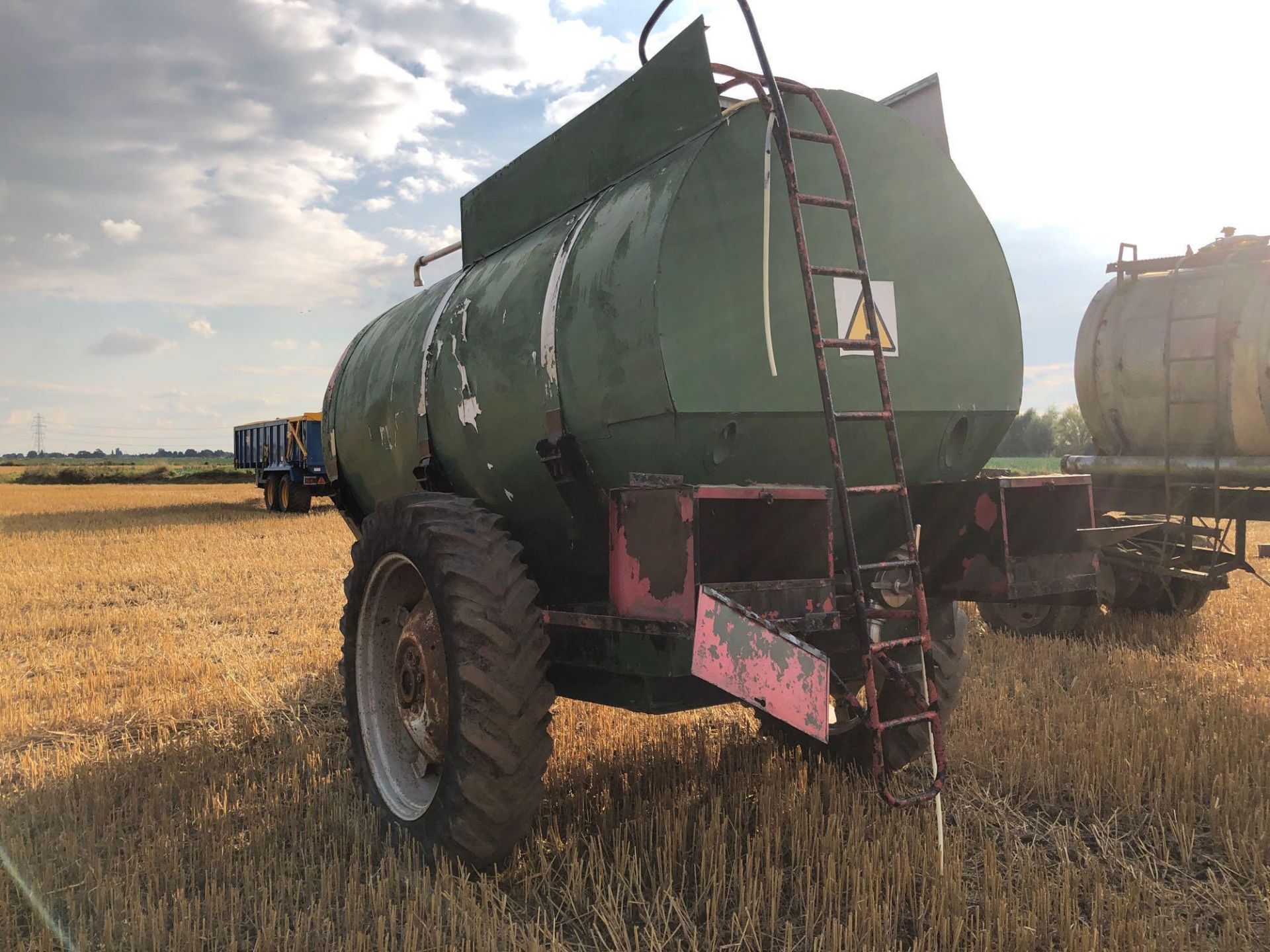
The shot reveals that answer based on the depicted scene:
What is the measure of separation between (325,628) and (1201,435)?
751 centimetres

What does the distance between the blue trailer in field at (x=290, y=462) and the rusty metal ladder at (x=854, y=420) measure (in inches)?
776

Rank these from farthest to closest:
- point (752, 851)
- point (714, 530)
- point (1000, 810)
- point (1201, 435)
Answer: point (1201, 435) → point (1000, 810) → point (752, 851) → point (714, 530)

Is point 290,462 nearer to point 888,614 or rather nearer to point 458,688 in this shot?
point 458,688

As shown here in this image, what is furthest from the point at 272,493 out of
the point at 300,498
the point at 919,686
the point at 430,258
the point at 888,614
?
the point at 888,614

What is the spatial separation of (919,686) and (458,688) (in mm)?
1795

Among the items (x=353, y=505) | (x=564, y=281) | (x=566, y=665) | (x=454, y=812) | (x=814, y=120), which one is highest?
(x=814, y=120)

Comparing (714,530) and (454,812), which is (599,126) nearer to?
(714,530)

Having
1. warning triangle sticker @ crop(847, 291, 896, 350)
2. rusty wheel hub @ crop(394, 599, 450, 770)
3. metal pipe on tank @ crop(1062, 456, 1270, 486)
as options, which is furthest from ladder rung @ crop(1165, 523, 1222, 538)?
rusty wheel hub @ crop(394, 599, 450, 770)

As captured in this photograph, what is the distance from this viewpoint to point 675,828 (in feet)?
12.1

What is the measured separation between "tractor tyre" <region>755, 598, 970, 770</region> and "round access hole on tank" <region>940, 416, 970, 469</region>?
596mm

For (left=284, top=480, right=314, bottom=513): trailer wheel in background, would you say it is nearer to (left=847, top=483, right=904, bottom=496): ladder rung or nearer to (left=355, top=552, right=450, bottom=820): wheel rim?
(left=355, top=552, right=450, bottom=820): wheel rim

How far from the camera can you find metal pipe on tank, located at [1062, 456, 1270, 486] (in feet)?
22.1

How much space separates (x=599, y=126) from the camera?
160 inches

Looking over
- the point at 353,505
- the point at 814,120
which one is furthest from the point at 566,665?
the point at 353,505
